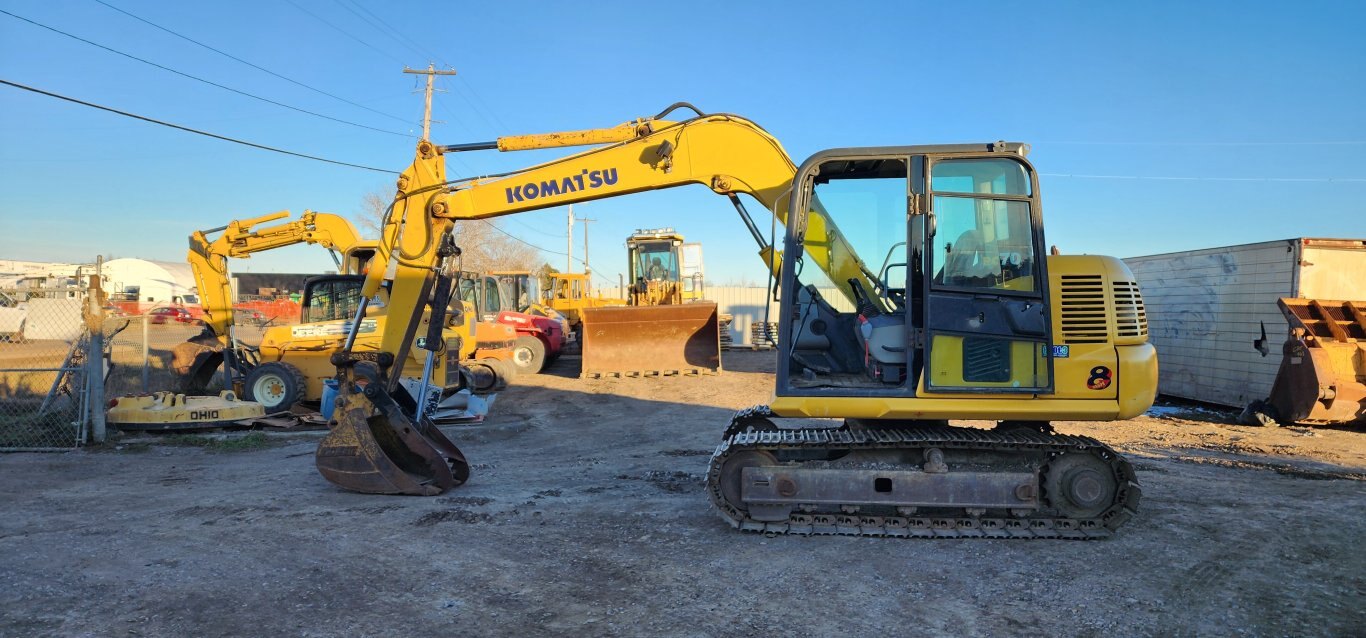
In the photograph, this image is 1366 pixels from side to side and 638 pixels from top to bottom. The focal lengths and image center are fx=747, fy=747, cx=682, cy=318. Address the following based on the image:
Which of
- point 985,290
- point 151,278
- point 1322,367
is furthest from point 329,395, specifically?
point 151,278

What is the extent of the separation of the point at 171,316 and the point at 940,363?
39.8 metres

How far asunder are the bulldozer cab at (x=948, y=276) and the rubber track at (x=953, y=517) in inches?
14.1

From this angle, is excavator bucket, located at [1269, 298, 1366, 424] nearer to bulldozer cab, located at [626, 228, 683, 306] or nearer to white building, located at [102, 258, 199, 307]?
bulldozer cab, located at [626, 228, 683, 306]

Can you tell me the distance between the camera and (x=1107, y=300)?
16.7 feet

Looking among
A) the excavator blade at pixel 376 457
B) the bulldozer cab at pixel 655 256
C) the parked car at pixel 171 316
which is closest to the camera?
the excavator blade at pixel 376 457

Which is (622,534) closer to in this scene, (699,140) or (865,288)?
(865,288)

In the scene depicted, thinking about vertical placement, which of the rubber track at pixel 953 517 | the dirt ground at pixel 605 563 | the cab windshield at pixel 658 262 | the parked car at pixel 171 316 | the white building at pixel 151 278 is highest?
the white building at pixel 151 278

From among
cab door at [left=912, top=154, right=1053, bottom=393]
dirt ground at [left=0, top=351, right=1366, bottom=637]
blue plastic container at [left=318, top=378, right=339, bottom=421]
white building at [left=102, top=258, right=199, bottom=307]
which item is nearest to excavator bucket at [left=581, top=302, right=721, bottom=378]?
blue plastic container at [left=318, top=378, right=339, bottom=421]

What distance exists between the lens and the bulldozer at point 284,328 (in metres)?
10.9

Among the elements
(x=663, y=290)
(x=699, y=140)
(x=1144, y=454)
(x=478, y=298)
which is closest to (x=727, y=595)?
(x=699, y=140)

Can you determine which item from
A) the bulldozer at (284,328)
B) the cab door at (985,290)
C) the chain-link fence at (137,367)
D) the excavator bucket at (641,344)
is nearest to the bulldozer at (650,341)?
the excavator bucket at (641,344)

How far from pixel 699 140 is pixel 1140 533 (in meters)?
4.28

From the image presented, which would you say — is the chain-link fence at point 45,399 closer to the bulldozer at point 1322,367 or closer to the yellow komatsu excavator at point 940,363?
the yellow komatsu excavator at point 940,363

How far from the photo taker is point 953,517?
515 centimetres
